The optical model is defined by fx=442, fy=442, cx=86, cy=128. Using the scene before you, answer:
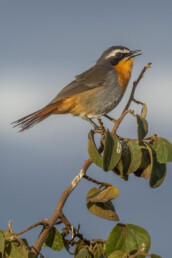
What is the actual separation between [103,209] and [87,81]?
293 cm

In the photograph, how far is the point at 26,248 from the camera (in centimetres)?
183

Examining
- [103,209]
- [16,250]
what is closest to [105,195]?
[103,209]

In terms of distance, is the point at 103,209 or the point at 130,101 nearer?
the point at 103,209

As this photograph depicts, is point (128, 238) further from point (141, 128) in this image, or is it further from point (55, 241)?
point (141, 128)

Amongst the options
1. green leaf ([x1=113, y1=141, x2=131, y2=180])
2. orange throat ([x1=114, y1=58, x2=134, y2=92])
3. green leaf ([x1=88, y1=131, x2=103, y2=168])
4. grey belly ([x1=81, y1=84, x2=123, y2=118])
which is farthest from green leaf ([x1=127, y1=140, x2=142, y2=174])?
orange throat ([x1=114, y1=58, x2=134, y2=92])

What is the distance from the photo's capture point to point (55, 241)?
84.5 inches

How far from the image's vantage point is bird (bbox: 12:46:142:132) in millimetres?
4637

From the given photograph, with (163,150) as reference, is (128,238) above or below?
below

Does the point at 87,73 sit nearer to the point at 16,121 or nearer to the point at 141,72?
the point at 16,121

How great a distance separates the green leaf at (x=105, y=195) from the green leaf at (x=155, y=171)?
20cm

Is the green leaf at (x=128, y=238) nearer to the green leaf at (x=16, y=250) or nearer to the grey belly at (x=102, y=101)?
the green leaf at (x=16, y=250)

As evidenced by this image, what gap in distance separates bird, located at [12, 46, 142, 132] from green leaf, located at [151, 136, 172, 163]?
2.22 m

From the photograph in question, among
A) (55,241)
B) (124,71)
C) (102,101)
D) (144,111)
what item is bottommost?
(55,241)

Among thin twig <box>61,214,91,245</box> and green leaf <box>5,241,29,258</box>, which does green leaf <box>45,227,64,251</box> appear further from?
green leaf <box>5,241,29,258</box>
